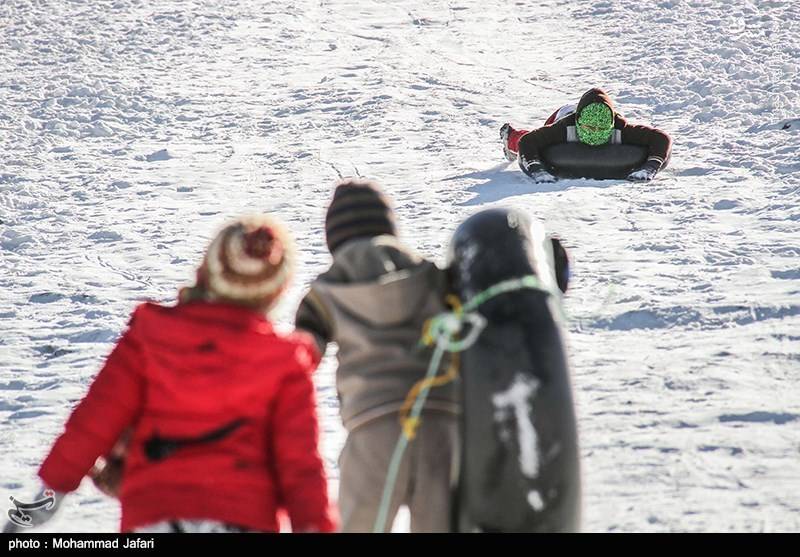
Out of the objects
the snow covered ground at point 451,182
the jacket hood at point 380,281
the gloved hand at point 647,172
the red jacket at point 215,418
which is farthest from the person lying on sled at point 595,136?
the red jacket at point 215,418

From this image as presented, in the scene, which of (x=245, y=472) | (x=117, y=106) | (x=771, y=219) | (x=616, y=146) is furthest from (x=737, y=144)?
(x=245, y=472)

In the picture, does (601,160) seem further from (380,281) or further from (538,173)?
(380,281)

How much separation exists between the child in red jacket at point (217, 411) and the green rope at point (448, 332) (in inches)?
15.2

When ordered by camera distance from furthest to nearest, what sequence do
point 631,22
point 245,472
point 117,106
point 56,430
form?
1. point 631,22
2. point 117,106
3. point 56,430
4. point 245,472

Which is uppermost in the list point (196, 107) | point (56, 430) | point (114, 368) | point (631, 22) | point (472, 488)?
point (631, 22)

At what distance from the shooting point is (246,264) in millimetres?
2719

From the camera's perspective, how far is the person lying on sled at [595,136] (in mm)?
8609

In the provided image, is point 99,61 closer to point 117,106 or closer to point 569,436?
point 117,106

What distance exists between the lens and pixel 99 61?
13062 millimetres

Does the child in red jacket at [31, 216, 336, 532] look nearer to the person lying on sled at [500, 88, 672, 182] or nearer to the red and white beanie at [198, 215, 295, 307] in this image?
the red and white beanie at [198, 215, 295, 307]

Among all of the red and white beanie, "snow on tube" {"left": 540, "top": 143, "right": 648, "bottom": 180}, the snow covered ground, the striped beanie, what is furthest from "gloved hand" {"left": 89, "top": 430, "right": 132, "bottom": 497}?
"snow on tube" {"left": 540, "top": 143, "right": 648, "bottom": 180}

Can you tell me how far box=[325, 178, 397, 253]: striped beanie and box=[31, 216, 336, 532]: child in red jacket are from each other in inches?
22.3

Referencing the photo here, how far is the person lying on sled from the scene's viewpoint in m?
8.61

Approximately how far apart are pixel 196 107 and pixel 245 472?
9.40 meters
